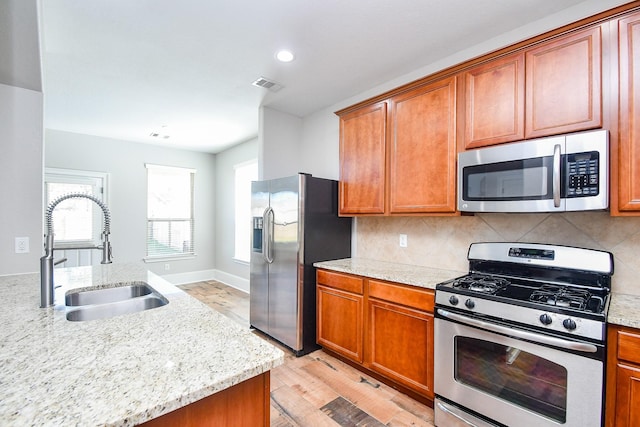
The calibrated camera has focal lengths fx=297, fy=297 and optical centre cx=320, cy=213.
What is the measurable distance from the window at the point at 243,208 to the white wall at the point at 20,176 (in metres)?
3.06

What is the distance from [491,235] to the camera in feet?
7.32

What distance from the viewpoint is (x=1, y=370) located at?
806 millimetres

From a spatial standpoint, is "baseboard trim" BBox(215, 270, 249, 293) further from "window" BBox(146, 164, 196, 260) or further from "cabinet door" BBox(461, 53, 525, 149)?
"cabinet door" BBox(461, 53, 525, 149)

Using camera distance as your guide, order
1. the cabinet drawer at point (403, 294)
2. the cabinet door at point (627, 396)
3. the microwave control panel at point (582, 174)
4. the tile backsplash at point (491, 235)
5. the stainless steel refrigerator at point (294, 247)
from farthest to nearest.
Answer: the stainless steel refrigerator at point (294, 247)
the cabinet drawer at point (403, 294)
the tile backsplash at point (491, 235)
the microwave control panel at point (582, 174)
the cabinet door at point (627, 396)

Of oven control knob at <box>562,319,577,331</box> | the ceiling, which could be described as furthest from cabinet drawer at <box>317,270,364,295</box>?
the ceiling

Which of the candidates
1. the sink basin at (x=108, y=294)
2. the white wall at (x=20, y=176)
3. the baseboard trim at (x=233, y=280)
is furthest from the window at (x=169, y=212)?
the sink basin at (x=108, y=294)

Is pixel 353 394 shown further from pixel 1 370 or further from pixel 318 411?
pixel 1 370

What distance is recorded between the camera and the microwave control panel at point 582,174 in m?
1.55

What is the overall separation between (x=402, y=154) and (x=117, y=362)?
7.27 ft

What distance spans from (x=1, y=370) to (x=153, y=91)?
3025 mm

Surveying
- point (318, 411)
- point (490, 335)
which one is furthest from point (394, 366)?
point (490, 335)

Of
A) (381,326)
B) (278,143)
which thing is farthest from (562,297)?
(278,143)

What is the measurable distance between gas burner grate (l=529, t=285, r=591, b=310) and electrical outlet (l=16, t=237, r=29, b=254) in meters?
3.31

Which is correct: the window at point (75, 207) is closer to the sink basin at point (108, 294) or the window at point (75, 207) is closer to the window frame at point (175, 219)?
the window frame at point (175, 219)
